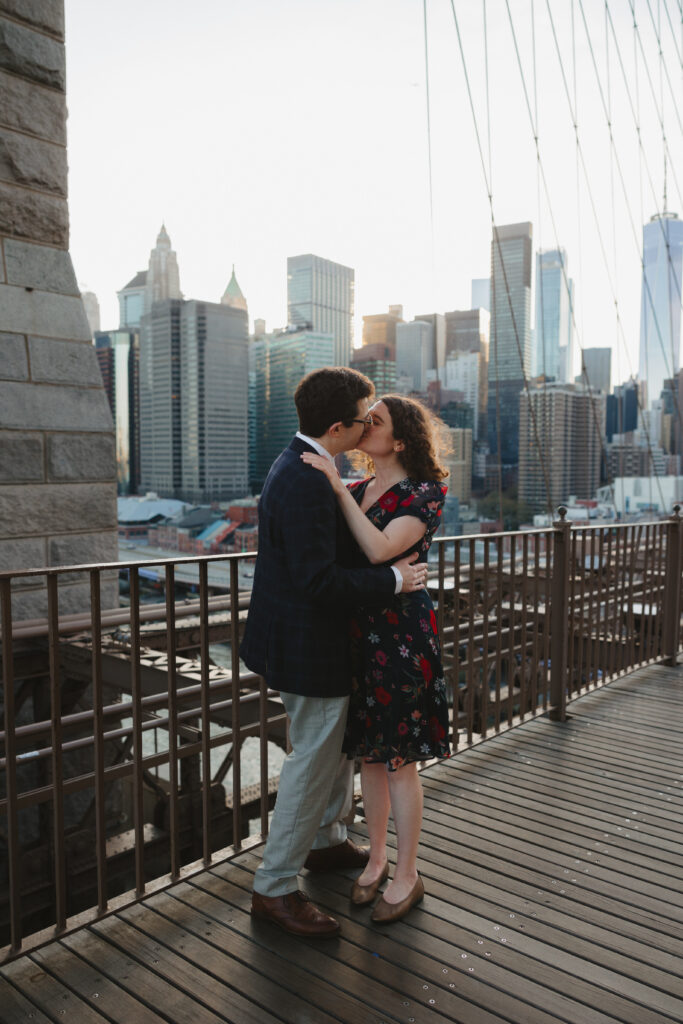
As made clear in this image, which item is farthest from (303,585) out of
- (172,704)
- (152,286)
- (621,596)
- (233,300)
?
(152,286)

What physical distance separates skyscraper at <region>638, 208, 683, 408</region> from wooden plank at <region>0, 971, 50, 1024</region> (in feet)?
48.6

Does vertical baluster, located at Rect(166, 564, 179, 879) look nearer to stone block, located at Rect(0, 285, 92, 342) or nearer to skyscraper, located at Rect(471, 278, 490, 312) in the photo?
stone block, located at Rect(0, 285, 92, 342)

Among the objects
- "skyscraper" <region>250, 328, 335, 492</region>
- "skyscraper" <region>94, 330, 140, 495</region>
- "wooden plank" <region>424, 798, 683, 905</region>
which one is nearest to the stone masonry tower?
"wooden plank" <region>424, 798, 683, 905</region>

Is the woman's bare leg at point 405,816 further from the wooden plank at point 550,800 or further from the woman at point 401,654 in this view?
the wooden plank at point 550,800

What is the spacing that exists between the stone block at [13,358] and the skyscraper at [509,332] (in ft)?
26.5

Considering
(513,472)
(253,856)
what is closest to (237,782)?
(253,856)

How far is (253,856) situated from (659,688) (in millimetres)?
3101

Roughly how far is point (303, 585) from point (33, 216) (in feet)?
9.18

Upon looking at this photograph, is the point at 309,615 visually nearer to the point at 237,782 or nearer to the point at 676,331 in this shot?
the point at 237,782

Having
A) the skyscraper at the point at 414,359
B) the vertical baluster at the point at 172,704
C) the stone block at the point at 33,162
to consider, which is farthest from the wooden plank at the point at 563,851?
the skyscraper at the point at 414,359

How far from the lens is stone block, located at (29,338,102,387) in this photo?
3582mm

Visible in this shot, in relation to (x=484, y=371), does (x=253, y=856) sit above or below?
below

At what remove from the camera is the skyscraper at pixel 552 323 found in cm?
1701

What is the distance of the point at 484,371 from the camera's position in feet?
50.4
